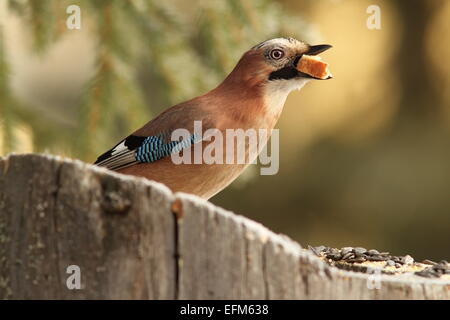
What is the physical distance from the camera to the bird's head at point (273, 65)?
3.70m

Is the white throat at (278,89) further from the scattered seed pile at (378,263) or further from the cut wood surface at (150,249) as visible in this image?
the cut wood surface at (150,249)

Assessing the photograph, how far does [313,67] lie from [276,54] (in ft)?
0.58

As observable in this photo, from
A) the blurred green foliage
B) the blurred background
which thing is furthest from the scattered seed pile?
the blurred background

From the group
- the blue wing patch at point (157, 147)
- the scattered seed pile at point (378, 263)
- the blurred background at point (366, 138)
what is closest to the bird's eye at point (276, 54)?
the blue wing patch at point (157, 147)

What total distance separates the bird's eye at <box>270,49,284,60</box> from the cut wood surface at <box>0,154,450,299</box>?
1.65 metres

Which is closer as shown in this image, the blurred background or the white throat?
the white throat

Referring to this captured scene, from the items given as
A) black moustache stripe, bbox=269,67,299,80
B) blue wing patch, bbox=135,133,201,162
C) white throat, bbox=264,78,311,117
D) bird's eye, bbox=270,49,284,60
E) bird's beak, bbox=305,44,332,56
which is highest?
bird's beak, bbox=305,44,332,56

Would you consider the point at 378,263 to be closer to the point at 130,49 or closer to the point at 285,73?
→ the point at 285,73

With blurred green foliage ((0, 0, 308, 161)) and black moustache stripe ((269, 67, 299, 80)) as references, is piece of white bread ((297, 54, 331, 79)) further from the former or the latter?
blurred green foliage ((0, 0, 308, 161))

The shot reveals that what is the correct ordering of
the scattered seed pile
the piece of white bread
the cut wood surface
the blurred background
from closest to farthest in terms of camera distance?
the cut wood surface
the scattered seed pile
the piece of white bread
the blurred background

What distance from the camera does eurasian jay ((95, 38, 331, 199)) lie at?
11.3 ft

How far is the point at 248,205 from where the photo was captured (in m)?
6.80

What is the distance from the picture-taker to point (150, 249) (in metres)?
2.13
